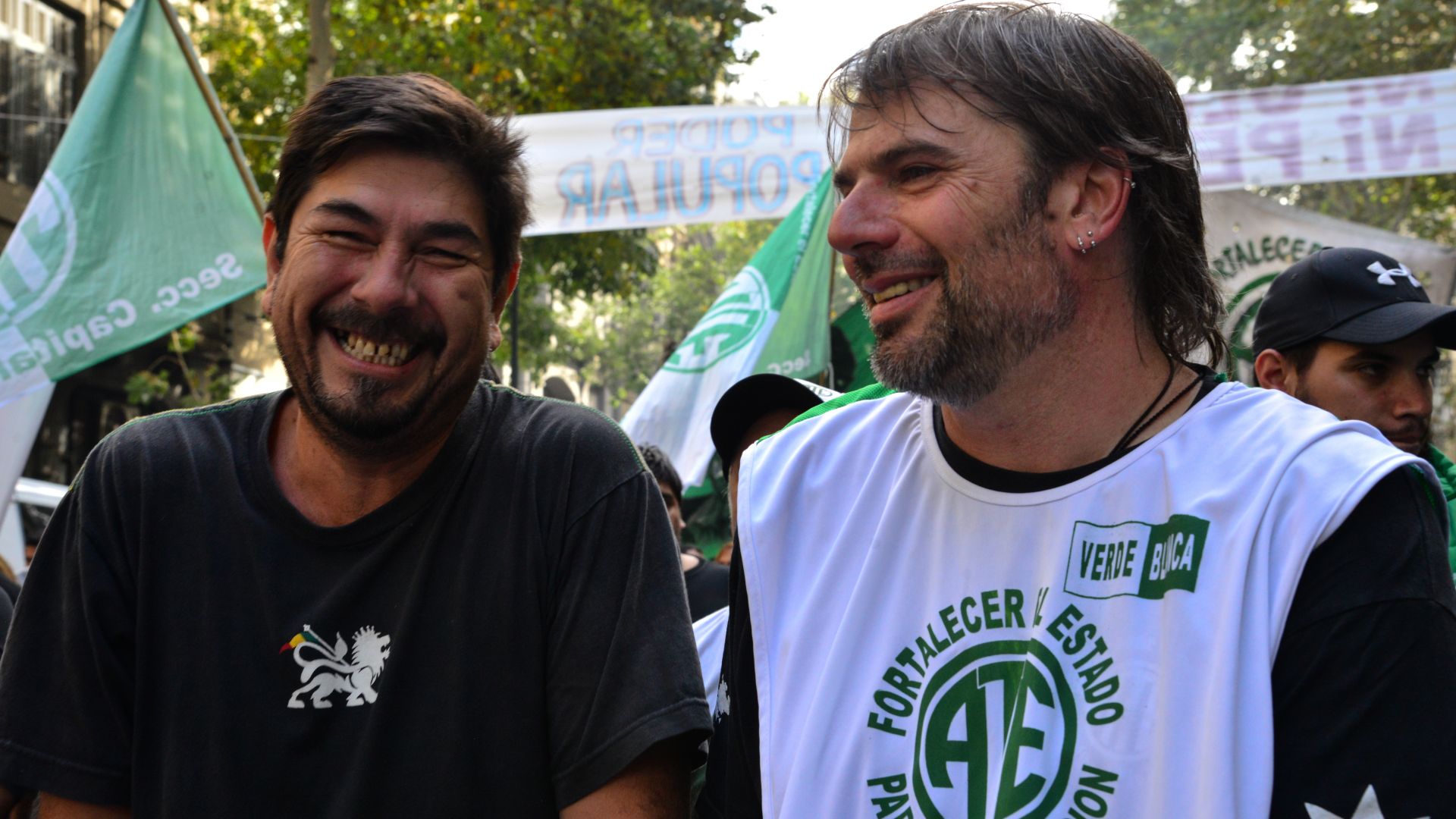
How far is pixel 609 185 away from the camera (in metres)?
7.51

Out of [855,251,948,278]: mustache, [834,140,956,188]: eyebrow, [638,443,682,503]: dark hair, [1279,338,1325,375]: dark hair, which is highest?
[834,140,956,188]: eyebrow

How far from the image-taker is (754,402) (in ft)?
10.7

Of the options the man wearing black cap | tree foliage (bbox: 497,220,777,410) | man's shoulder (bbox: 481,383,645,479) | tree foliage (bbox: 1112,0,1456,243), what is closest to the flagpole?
man's shoulder (bbox: 481,383,645,479)

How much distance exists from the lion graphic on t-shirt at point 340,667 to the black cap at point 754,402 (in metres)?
1.32

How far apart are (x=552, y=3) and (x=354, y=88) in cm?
1156

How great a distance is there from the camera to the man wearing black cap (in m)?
2.89

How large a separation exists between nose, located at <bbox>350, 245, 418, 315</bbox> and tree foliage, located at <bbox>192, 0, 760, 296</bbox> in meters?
10.9

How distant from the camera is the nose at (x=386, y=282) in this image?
2.08 m

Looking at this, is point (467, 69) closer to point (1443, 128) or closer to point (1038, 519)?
point (1443, 128)

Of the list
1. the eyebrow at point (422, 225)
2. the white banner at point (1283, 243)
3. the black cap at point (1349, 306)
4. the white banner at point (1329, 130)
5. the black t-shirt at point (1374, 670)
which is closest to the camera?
the black t-shirt at point (1374, 670)

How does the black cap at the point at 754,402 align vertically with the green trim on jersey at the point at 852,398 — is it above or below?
below

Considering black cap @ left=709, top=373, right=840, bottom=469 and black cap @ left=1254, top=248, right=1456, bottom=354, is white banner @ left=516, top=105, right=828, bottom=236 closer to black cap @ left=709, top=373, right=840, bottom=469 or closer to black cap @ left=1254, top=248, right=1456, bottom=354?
black cap @ left=709, top=373, right=840, bottom=469

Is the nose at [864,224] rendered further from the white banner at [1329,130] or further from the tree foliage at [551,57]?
the tree foliage at [551,57]

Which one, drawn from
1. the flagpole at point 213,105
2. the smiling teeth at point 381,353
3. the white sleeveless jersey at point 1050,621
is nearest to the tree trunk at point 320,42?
the flagpole at point 213,105
